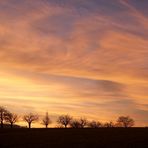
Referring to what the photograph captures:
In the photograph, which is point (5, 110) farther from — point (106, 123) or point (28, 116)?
point (106, 123)
